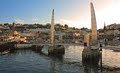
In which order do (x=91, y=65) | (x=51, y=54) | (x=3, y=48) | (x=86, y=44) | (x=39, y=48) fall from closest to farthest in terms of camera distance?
(x=91, y=65)
(x=86, y=44)
(x=51, y=54)
(x=3, y=48)
(x=39, y=48)

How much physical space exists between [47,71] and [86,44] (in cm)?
1891

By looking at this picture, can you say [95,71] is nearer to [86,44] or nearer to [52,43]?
[86,44]

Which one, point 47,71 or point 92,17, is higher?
point 92,17

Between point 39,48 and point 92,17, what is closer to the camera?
point 92,17

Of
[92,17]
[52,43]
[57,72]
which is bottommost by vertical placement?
[57,72]

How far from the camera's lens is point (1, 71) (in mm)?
51500

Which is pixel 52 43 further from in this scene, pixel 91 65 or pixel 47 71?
pixel 47 71

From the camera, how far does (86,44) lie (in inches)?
2662

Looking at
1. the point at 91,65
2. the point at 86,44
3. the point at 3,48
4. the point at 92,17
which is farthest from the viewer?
the point at 3,48

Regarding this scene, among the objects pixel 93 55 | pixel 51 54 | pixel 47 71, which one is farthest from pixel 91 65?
pixel 51 54

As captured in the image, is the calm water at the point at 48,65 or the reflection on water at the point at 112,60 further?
the reflection on water at the point at 112,60

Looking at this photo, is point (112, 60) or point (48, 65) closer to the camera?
point (48, 65)

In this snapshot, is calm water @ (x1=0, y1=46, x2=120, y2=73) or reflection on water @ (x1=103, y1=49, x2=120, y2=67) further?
reflection on water @ (x1=103, y1=49, x2=120, y2=67)

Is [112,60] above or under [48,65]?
above
